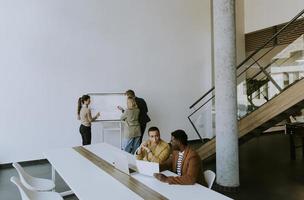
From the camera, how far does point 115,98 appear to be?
6961 mm

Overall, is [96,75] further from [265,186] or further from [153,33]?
[265,186]

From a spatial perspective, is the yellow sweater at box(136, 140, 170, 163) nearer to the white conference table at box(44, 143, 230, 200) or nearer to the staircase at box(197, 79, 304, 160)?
the white conference table at box(44, 143, 230, 200)

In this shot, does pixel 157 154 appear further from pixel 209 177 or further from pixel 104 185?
pixel 104 185

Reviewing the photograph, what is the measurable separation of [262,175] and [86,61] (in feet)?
16.1

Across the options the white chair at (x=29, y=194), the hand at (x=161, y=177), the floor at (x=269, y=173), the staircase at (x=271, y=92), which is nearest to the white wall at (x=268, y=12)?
the staircase at (x=271, y=92)

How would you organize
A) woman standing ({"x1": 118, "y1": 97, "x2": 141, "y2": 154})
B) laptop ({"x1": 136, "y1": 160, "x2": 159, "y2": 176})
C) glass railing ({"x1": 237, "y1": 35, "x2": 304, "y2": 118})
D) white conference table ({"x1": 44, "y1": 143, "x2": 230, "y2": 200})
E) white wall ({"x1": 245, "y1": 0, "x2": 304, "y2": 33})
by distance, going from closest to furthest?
white conference table ({"x1": 44, "y1": 143, "x2": 230, "y2": 200}) < laptop ({"x1": 136, "y1": 160, "x2": 159, "y2": 176}) < glass railing ({"x1": 237, "y1": 35, "x2": 304, "y2": 118}) < woman standing ({"x1": 118, "y1": 97, "x2": 141, "y2": 154}) < white wall ({"x1": 245, "y1": 0, "x2": 304, "y2": 33})

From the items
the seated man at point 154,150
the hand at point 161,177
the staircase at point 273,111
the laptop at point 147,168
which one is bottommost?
the hand at point 161,177

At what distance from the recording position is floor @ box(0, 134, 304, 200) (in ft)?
14.5

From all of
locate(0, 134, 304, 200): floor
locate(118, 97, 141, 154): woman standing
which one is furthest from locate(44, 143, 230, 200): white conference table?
locate(118, 97, 141, 154): woman standing

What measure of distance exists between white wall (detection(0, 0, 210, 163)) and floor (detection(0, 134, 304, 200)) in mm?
1078

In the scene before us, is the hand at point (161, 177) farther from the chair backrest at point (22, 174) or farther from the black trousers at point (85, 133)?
the black trousers at point (85, 133)

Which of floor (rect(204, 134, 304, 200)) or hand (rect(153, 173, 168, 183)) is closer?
hand (rect(153, 173, 168, 183))

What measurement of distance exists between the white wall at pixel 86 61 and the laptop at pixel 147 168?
172 inches

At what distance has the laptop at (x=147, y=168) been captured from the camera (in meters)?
2.82
